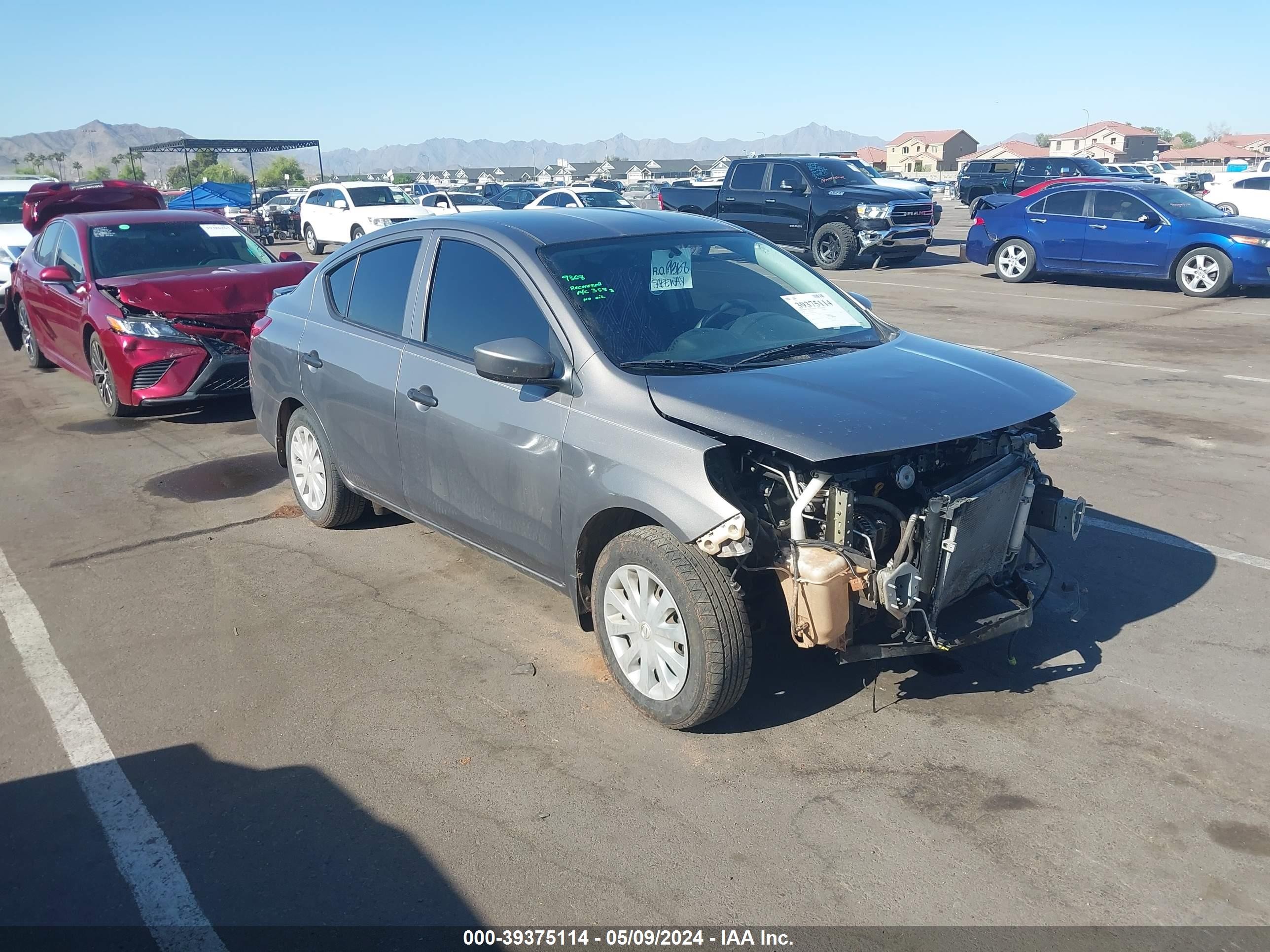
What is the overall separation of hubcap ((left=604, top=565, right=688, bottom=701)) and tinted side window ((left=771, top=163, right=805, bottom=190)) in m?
16.9

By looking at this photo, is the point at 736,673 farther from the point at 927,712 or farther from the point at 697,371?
the point at 697,371

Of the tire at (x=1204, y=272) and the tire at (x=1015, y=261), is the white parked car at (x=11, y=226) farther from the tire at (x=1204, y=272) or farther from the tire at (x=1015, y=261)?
the tire at (x=1204, y=272)

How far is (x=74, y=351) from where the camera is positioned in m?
9.73

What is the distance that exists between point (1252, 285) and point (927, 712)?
1378 centimetres

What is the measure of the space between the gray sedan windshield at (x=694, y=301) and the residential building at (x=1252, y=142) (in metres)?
106

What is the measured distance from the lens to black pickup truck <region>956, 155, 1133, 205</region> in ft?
93.4

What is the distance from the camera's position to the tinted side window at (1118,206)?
15422 millimetres

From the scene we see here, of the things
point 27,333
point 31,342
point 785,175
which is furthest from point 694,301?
point 785,175

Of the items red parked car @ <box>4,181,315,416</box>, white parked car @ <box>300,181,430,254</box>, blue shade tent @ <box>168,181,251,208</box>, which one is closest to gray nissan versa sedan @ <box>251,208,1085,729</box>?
red parked car @ <box>4,181,315,416</box>

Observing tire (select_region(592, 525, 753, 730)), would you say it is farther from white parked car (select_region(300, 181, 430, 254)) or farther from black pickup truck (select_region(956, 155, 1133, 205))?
black pickup truck (select_region(956, 155, 1133, 205))

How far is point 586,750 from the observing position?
3.82 metres

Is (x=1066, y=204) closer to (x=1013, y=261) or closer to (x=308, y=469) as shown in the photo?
(x=1013, y=261)

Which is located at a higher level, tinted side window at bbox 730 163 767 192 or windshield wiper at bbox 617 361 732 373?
tinted side window at bbox 730 163 767 192

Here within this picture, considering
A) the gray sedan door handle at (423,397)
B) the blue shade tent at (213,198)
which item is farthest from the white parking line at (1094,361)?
the blue shade tent at (213,198)
